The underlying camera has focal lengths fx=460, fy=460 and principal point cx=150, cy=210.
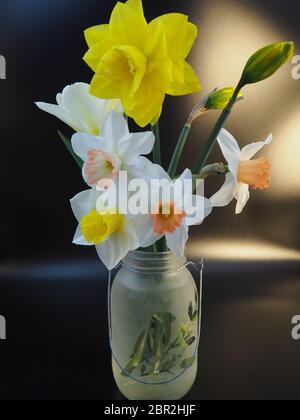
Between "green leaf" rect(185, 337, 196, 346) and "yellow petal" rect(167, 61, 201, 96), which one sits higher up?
"yellow petal" rect(167, 61, 201, 96)

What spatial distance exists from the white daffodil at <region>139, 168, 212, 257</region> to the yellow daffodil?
0.27ft

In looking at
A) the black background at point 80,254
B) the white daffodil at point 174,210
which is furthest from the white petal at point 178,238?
the black background at point 80,254

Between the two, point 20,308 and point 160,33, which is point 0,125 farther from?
point 160,33

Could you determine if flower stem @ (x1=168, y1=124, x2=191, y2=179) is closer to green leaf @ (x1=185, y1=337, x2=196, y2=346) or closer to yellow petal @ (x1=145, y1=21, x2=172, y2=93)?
yellow petal @ (x1=145, y1=21, x2=172, y2=93)

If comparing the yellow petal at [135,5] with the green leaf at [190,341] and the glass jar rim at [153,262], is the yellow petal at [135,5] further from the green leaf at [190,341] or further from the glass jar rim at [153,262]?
the green leaf at [190,341]

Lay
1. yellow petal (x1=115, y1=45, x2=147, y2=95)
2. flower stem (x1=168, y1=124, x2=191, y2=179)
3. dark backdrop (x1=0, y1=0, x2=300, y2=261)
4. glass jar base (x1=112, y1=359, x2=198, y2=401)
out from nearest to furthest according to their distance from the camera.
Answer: yellow petal (x1=115, y1=45, x2=147, y2=95)
flower stem (x1=168, y1=124, x2=191, y2=179)
glass jar base (x1=112, y1=359, x2=198, y2=401)
dark backdrop (x1=0, y1=0, x2=300, y2=261)

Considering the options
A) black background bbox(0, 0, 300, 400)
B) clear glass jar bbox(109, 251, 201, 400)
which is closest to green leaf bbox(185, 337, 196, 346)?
clear glass jar bbox(109, 251, 201, 400)

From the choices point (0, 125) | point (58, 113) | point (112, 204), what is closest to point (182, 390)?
point (112, 204)

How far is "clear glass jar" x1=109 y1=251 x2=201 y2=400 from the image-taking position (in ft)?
2.19

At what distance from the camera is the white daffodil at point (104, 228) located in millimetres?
551

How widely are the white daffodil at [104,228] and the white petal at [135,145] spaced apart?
58 mm

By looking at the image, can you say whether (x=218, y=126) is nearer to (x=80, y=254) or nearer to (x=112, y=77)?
(x=112, y=77)

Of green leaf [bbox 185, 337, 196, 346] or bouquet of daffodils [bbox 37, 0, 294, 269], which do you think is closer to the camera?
bouquet of daffodils [bbox 37, 0, 294, 269]

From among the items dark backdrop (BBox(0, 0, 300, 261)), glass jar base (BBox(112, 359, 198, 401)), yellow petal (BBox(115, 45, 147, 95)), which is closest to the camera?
yellow petal (BBox(115, 45, 147, 95))
